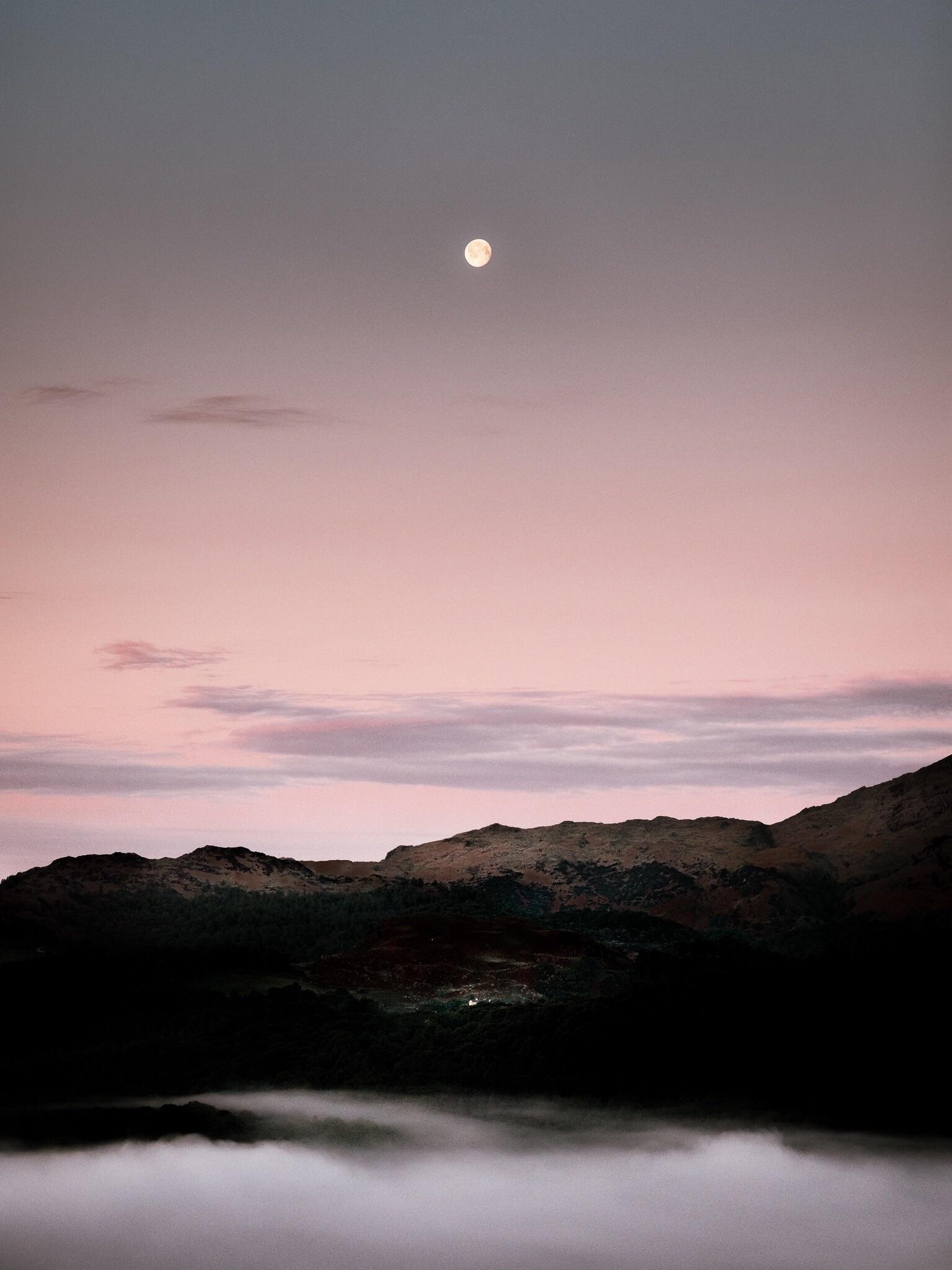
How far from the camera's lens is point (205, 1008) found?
537 feet

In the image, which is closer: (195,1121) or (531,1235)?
(531,1235)

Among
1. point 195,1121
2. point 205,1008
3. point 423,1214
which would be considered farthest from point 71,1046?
point 423,1214

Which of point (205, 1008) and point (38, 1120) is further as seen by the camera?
point (205, 1008)

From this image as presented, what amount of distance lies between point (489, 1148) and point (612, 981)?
119 ft

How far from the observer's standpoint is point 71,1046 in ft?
535

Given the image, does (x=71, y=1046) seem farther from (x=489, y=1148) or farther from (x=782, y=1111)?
(x=782, y=1111)

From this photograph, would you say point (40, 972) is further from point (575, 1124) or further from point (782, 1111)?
point (782, 1111)

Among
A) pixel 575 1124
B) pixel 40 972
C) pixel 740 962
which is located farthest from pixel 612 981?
pixel 40 972

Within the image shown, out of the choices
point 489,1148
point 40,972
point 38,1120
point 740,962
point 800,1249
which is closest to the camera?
point 800,1249

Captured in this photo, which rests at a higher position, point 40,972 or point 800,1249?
point 40,972

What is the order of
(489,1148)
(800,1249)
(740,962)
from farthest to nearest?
(740,962) < (489,1148) < (800,1249)

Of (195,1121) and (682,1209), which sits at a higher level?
(195,1121)

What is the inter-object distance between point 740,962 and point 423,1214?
165ft

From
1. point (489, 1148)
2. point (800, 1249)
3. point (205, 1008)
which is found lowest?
point (800, 1249)
